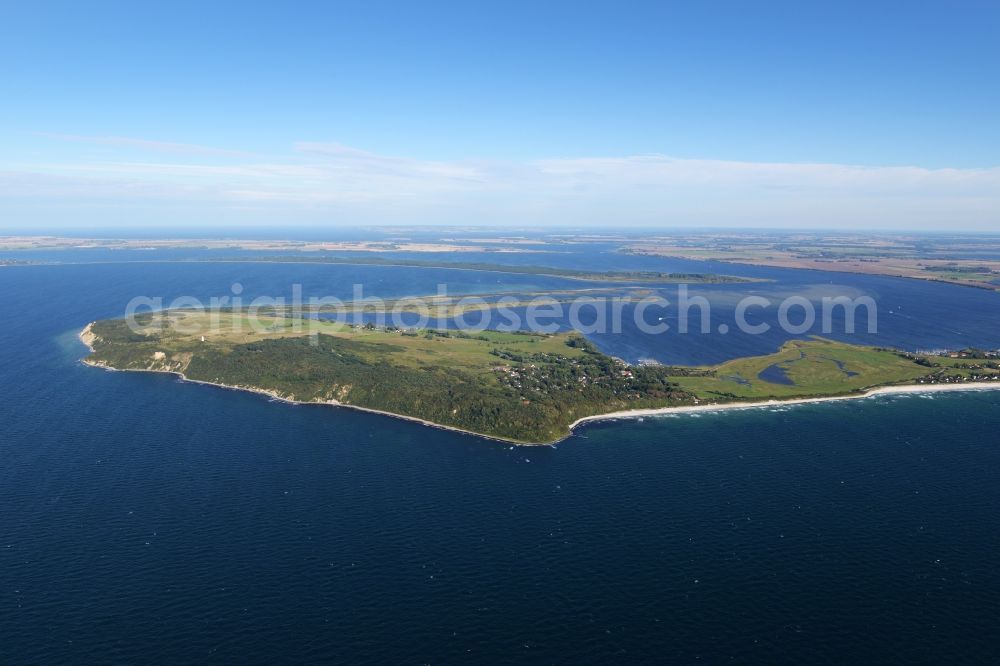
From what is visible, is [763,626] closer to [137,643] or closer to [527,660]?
[527,660]

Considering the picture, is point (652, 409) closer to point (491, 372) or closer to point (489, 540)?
point (491, 372)

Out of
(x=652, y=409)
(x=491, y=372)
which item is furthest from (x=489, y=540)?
(x=491, y=372)

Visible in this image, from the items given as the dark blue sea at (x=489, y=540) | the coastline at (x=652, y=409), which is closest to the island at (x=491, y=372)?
the coastline at (x=652, y=409)

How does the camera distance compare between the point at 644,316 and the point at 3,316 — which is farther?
the point at 644,316

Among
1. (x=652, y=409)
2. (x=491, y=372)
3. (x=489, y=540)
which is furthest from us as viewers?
(x=491, y=372)

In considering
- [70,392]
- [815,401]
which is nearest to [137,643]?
[70,392]

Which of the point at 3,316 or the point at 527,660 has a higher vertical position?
the point at 3,316
